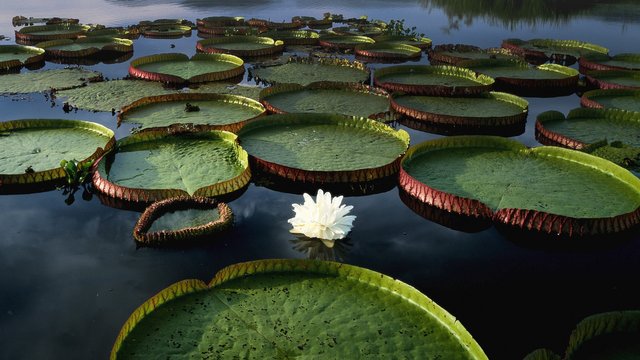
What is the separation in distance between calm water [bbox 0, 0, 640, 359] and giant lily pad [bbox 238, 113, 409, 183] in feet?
0.88

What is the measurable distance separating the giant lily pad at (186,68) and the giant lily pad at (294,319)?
21.7 feet

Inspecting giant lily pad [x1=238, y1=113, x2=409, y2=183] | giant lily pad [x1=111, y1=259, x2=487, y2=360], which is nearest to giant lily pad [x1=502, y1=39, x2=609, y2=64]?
giant lily pad [x1=238, y1=113, x2=409, y2=183]

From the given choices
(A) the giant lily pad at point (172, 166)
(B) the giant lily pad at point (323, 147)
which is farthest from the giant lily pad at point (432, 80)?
(A) the giant lily pad at point (172, 166)

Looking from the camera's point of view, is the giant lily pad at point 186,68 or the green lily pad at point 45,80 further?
the giant lily pad at point 186,68

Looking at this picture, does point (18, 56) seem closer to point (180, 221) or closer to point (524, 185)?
point (180, 221)

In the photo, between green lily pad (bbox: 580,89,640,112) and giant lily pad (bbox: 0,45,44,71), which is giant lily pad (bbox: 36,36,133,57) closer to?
giant lily pad (bbox: 0,45,44,71)

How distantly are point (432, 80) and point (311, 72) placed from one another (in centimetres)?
243

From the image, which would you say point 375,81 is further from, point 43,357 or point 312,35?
point 43,357

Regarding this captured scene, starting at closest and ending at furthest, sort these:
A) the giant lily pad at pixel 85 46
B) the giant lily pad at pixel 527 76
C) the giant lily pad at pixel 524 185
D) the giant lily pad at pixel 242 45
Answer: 1. the giant lily pad at pixel 524 185
2. the giant lily pad at pixel 527 76
3. the giant lily pad at pixel 85 46
4. the giant lily pad at pixel 242 45

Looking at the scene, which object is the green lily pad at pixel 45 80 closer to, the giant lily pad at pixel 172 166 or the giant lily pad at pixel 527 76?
the giant lily pad at pixel 172 166

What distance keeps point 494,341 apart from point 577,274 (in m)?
1.21

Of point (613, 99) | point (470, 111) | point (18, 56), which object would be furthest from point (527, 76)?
point (18, 56)

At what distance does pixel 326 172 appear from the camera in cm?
540

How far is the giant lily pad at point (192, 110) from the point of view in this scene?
23.5 ft
